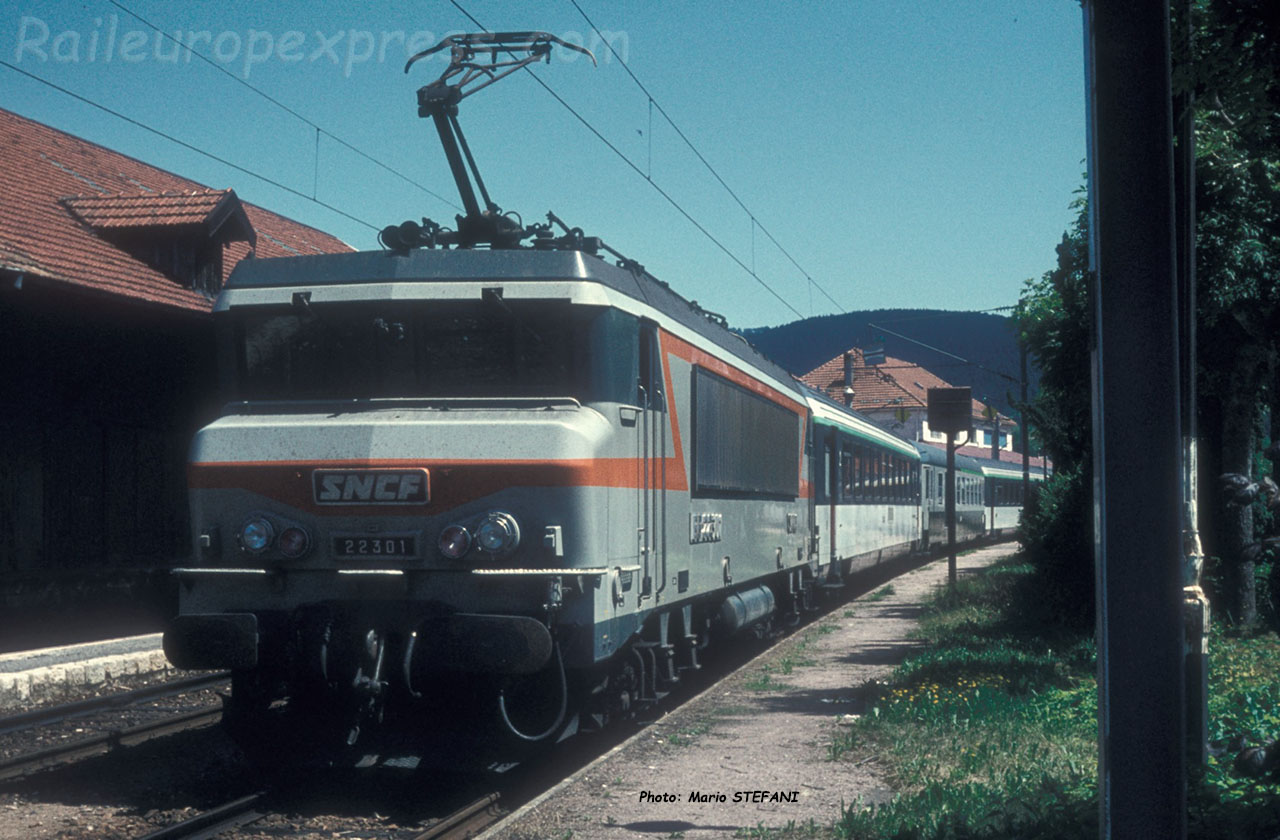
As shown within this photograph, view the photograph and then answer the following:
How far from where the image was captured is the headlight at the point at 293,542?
749 centimetres

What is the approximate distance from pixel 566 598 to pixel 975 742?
2.82 metres

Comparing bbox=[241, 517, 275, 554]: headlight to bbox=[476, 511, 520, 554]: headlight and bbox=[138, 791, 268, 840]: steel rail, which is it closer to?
bbox=[476, 511, 520, 554]: headlight

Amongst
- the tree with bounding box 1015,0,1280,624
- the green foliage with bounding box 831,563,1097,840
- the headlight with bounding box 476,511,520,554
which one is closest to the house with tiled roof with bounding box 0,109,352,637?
the headlight with bounding box 476,511,520,554

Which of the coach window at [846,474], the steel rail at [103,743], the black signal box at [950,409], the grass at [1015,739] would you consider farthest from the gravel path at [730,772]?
the black signal box at [950,409]

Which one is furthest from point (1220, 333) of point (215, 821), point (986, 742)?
point (215, 821)

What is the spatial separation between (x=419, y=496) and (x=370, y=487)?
30 cm

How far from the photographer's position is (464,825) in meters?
6.91

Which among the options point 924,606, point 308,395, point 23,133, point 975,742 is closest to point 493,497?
point 308,395

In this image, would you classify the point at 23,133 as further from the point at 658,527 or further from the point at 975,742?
the point at 975,742

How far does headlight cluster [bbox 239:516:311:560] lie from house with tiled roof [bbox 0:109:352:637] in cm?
772

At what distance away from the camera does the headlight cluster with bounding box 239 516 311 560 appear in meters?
7.49

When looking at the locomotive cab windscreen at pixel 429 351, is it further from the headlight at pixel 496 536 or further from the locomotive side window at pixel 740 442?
the locomotive side window at pixel 740 442

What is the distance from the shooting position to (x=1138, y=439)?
342 centimetres

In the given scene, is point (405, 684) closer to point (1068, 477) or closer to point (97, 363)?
point (97, 363)
